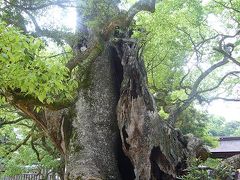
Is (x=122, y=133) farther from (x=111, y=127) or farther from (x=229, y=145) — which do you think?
(x=229, y=145)

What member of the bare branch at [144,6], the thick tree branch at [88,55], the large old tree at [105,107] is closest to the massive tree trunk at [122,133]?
the large old tree at [105,107]

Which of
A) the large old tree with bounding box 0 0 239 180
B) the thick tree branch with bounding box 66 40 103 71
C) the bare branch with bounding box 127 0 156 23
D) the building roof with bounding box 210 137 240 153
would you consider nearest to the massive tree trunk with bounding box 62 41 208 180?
the large old tree with bounding box 0 0 239 180

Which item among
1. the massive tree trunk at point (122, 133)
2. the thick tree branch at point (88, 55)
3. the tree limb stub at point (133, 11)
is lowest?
the massive tree trunk at point (122, 133)

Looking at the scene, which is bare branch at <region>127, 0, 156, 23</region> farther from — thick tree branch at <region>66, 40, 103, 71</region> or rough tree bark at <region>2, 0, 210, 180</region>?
thick tree branch at <region>66, 40, 103, 71</region>

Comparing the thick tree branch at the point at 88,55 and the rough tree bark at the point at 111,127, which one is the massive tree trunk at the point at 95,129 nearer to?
the rough tree bark at the point at 111,127

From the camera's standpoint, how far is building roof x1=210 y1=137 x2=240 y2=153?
1780 cm

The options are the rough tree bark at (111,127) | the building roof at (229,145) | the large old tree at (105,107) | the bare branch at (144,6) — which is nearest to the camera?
the bare branch at (144,6)

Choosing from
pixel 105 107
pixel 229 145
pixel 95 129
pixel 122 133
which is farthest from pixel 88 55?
pixel 229 145

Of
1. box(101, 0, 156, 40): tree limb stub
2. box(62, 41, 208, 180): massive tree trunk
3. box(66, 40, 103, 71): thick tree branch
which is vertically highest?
box(101, 0, 156, 40): tree limb stub

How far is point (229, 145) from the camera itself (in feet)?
62.7

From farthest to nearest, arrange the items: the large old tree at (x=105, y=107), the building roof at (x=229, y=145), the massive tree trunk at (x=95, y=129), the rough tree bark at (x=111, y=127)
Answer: the building roof at (x=229, y=145) → the rough tree bark at (x=111, y=127) → the massive tree trunk at (x=95, y=129) → the large old tree at (x=105, y=107)

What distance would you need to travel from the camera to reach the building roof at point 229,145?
701 inches

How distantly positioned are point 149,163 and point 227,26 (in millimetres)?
4783

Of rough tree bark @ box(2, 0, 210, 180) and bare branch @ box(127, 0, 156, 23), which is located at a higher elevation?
bare branch @ box(127, 0, 156, 23)
